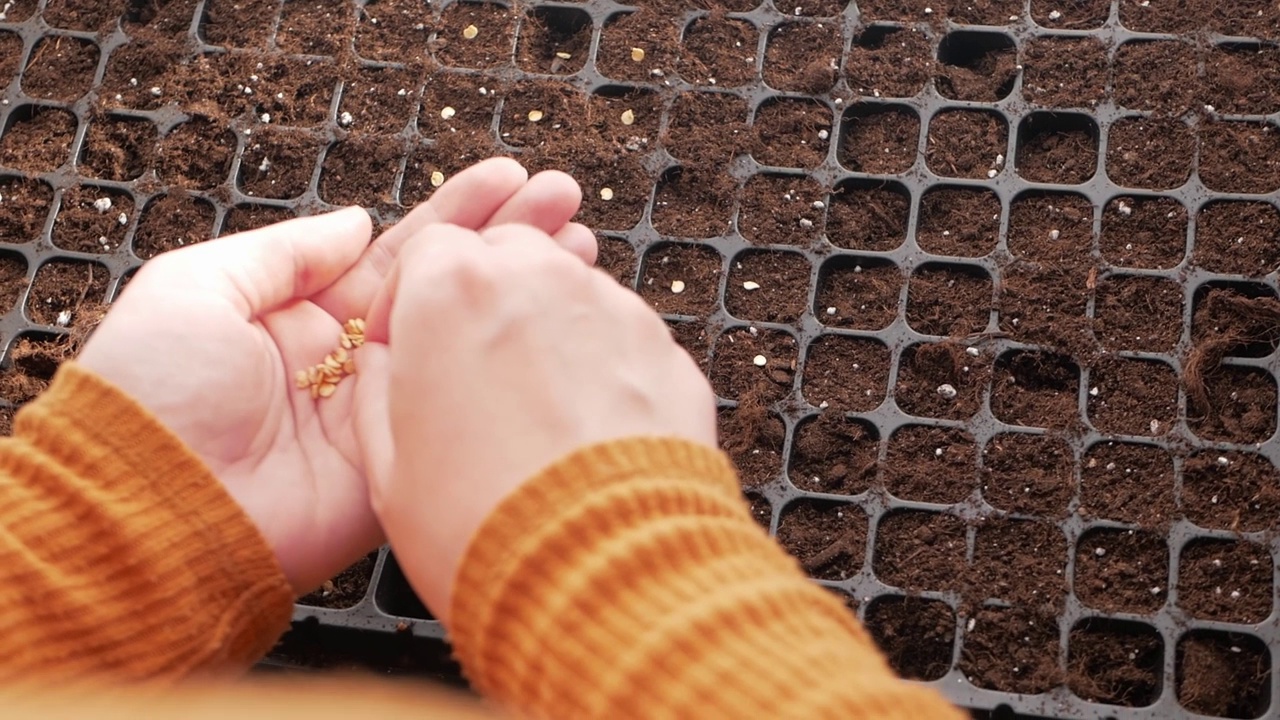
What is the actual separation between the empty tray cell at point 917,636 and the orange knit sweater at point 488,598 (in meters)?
0.29

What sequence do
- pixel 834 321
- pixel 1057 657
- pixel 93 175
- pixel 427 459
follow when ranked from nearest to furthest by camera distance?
pixel 427 459 < pixel 1057 657 < pixel 834 321 < pixel 93 175

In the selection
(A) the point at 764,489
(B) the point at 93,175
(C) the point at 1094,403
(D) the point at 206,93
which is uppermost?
(D) the point at 206,93

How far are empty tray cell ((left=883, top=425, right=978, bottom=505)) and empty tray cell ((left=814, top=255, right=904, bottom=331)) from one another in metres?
0.12

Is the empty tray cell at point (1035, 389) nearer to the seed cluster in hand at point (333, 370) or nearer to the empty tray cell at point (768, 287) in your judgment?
the empty tray cell at point (768, 287)

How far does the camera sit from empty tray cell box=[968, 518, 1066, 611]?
1019mm

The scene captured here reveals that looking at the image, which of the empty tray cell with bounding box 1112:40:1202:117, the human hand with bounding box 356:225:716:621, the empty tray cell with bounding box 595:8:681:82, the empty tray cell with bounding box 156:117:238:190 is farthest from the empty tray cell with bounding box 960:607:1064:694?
A: the empty tray cell with bounding box 156:117:238:190

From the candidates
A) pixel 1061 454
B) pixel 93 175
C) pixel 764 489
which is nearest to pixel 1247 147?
pixel 1061 454

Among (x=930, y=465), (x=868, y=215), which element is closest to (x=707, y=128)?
(x=868, y=215)

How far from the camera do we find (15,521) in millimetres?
809

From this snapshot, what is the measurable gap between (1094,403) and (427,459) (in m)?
0.64

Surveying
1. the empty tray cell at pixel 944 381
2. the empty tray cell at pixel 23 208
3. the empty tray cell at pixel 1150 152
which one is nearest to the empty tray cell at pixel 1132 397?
the empty tray cell at pixel 944 381

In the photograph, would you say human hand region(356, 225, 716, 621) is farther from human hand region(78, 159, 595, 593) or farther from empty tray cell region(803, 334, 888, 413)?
empty tray cell region(803, 334, 888, 413)

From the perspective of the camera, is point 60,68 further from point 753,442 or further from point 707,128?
point 753,442

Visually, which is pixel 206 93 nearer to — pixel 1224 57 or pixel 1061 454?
pixel 1061 454
